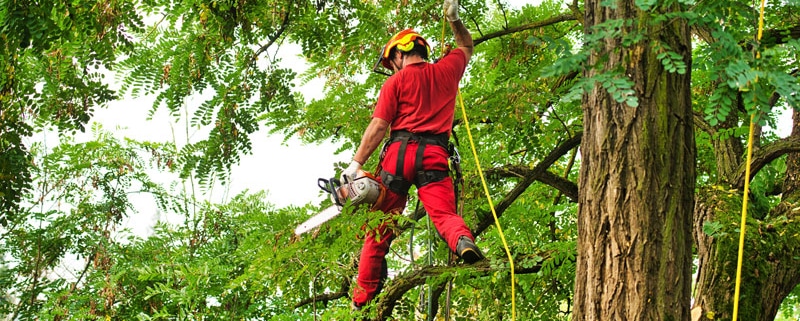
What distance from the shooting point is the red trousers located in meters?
4.37

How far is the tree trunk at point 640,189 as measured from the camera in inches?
117

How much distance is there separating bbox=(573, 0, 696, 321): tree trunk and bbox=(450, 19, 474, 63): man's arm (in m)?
1.69

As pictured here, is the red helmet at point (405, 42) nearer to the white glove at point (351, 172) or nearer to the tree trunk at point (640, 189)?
the white glove at point (351, 172)

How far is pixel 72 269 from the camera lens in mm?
9664

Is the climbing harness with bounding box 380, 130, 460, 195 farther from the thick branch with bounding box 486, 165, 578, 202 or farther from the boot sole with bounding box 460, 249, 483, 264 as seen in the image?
the thick branch with bounding box 486, 165, 578, 202

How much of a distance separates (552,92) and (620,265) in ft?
9.57

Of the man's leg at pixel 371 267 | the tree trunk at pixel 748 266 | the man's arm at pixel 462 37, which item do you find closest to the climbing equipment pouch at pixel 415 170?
the man's leg at pixel 371 267

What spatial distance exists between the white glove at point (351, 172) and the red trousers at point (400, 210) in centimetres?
20

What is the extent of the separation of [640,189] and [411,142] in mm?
1788

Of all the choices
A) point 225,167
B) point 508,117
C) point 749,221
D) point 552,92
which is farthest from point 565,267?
point 225,167

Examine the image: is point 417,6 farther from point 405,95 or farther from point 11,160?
point 11,160

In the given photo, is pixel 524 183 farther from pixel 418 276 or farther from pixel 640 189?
pixel 640 189

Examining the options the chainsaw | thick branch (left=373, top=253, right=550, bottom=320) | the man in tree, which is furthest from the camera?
the man in tree

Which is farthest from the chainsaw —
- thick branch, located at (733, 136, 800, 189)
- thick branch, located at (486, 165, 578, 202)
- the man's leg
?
thick branch, located at (733, 136, 800, 189)
